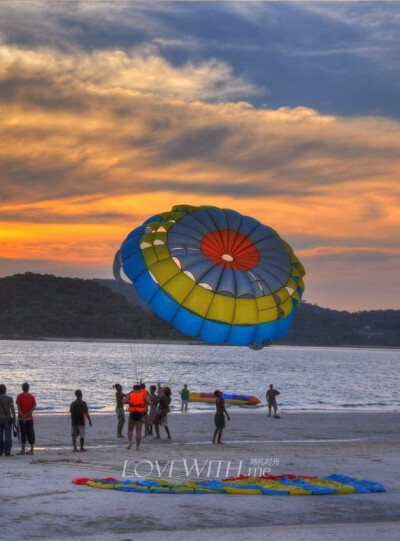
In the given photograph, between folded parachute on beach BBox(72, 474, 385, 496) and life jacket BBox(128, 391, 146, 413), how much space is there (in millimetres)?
4297

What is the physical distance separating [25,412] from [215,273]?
488 centimetres

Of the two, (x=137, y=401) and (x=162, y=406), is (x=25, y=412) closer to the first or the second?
(x=137, y=401)

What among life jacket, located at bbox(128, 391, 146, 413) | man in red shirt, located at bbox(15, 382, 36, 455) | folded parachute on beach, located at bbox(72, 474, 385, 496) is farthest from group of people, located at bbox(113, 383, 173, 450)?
folded parachute on beach, located at bbox(72, 474, 385, 496)

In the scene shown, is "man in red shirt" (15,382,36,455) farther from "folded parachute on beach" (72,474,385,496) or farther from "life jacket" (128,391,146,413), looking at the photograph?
"folded parachute on beach" (72,474,385,496)

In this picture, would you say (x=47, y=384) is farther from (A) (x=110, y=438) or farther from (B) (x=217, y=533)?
(B) (x=217, y=533)

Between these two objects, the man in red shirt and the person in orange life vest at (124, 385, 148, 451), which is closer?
the man in red shirt

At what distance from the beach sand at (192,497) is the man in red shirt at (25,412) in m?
0.49

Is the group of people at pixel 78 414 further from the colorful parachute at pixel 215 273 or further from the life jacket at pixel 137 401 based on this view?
the colorful parachute at pixel 215 273

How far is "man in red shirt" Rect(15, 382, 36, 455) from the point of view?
18766 millimetres

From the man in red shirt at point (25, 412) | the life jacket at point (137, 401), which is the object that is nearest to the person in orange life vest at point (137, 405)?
the life jacket at point (137, 401)

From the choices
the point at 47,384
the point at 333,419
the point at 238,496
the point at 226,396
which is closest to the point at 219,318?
the point at 238,496

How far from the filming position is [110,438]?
2492 cm

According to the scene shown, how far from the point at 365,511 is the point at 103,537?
4.17 meters

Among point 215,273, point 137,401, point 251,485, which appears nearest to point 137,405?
point 137,401
